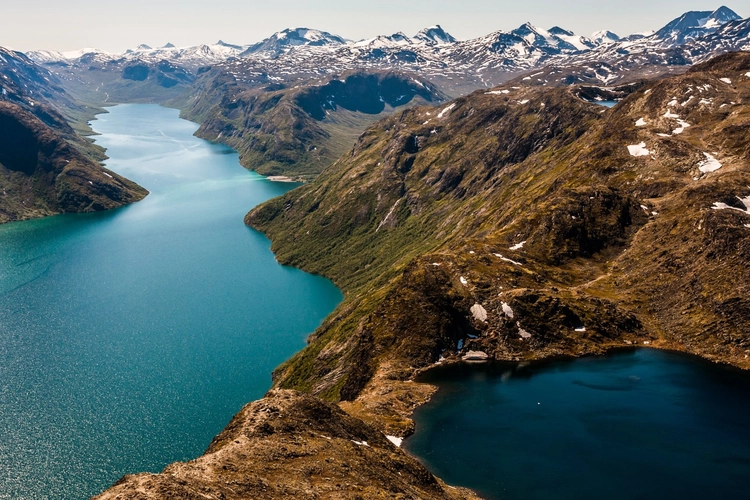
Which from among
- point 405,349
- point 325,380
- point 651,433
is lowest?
point 325,380

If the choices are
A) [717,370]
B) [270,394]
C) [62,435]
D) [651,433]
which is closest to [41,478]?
[62,435]

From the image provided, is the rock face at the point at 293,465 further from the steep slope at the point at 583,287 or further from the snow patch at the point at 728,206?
the snow patch at the point at 728,206

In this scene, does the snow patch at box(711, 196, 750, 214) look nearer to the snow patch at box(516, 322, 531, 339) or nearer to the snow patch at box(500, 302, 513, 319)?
the snow patch at box(500, 302, 513, 319)

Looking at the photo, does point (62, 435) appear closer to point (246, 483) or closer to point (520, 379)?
point (246, 483)

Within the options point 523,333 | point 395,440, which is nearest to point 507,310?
point 523,333

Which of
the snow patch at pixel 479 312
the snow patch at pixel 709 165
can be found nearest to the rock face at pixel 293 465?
the snow patch at pixel 479 312
